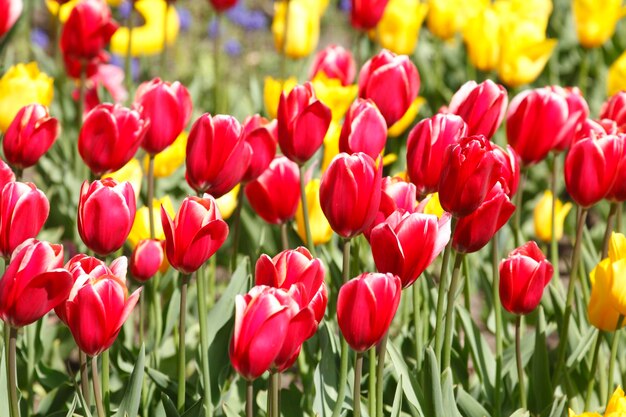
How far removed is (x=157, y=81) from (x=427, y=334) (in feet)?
2.35

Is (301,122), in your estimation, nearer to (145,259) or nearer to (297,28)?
(145,259)

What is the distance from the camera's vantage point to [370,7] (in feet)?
9.71

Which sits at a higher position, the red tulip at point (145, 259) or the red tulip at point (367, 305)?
the red tulip at point (367, 305)

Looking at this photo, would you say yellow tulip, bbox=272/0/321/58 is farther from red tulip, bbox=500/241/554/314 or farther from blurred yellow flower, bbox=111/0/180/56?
red tulip, bbox=500/241/554/314

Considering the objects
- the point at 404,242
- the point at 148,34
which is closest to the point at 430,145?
the point at 404,242

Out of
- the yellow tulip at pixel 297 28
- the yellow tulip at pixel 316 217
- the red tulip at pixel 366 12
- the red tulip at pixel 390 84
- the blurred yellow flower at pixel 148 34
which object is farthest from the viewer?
the blurred yellow flower at pixel 148 34

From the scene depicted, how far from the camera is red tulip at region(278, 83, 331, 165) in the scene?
181 centimetres

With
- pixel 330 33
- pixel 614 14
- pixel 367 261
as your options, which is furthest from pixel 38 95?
pixel 330 33

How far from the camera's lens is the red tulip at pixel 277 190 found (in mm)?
2027

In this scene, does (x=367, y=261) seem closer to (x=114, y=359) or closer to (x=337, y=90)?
(x=337, y=90)

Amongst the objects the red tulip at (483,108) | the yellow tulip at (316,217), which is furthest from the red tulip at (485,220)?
the yellow tulip at (316,217)

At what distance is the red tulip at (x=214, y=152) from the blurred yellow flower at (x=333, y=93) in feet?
3.05

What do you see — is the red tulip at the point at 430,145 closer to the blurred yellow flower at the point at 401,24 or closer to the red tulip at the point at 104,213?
the red tulip at the point at 104,213

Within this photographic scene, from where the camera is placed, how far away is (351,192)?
1500 mm
